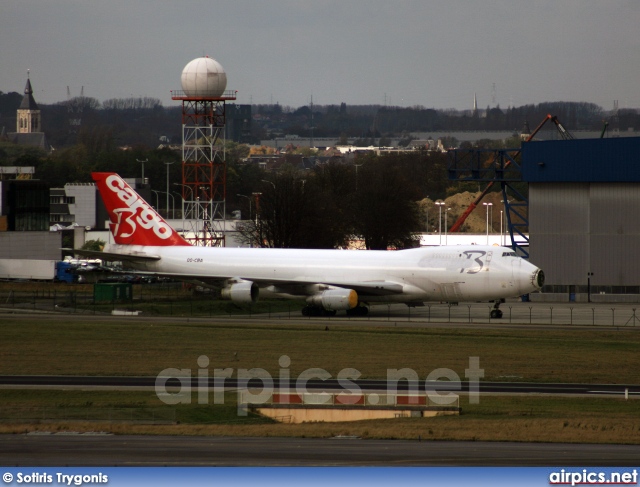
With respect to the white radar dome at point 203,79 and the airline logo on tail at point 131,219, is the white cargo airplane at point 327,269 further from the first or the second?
the white radar dome at point 203,79

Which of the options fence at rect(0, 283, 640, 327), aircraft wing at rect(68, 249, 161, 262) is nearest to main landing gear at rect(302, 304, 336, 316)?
fence at rect(0, 283, 640, 327)

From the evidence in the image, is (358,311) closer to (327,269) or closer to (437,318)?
(327,269)

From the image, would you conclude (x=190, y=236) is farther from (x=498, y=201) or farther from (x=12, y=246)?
(x=498, y=201)

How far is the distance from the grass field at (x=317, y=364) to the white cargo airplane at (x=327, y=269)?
5.45 metres

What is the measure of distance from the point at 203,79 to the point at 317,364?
5749cm

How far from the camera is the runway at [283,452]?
81.5 ft

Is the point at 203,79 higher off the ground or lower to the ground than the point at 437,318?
higher

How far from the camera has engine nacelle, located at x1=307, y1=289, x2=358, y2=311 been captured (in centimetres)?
6594

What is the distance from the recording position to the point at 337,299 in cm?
6612

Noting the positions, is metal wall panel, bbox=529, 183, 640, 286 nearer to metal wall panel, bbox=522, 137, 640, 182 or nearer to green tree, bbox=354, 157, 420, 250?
metal wall panel, bbox=522, 137, 640, 182

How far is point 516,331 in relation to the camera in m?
59.2

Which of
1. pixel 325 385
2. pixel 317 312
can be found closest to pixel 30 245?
pixel 317 312

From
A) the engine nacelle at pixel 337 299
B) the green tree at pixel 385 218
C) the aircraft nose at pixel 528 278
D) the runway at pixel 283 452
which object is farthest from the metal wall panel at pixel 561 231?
the runway at pixel 283 452

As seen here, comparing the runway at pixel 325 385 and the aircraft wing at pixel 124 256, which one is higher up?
the aircraft wing at pixel 124 256
